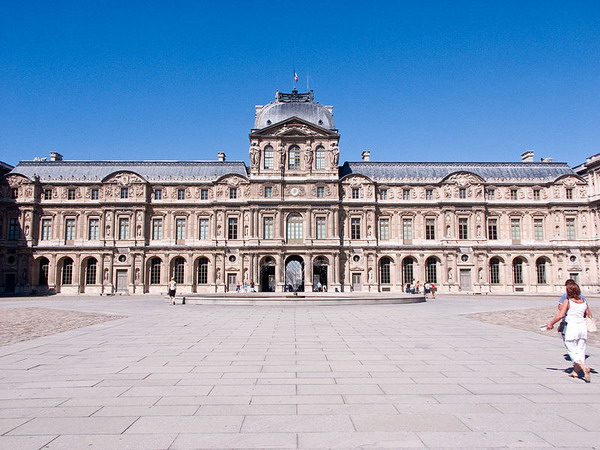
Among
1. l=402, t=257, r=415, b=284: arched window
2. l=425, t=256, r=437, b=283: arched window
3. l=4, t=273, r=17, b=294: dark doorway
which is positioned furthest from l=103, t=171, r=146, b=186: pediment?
l=425, t=256, r=437, b=283: arched window

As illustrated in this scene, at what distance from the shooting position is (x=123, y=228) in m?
55.9

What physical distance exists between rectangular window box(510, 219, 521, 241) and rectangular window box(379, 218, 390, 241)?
608 inches

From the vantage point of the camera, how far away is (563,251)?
55.9m

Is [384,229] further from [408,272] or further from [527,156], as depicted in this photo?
[527,156]

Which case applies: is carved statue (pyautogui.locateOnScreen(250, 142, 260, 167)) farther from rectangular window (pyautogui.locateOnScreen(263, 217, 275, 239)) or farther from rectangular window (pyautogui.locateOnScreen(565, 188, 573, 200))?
rectangular window (pyautogui.locateOnScreen(565, 188, 573, 200))

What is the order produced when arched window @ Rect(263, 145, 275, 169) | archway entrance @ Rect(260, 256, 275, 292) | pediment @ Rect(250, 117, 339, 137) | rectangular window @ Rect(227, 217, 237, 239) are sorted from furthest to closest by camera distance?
rectangular window @ Rect(227, 217, 237, 239)
arched window @ Rect(263, 145, 275, 169)
pediment @ Rect(250, 117, 339, 137)
archway entrance @ Rect(260, 256, 275, 292)

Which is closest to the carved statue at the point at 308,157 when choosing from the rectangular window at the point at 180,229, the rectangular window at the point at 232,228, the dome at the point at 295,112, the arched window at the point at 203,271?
the dome at the point at 295,112

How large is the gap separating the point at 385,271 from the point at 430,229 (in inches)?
304

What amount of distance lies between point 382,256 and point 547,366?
45.2 m

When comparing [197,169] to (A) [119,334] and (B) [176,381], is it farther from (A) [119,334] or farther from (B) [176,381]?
(B) [176,381]

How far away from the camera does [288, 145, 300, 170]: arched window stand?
55344mm

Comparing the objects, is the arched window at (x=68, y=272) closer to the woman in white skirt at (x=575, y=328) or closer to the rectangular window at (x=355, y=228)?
the rectangular window at (x=355, y=228)

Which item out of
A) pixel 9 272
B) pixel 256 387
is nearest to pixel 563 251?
pixel 256 387

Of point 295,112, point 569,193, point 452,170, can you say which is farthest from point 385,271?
point 569,193
